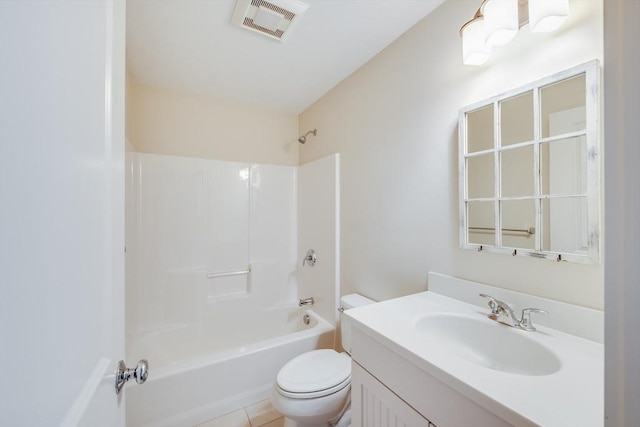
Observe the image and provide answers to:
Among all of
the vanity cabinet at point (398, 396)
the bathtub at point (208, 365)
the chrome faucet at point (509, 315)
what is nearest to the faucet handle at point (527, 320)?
the chrome faucet at point (509, 315)

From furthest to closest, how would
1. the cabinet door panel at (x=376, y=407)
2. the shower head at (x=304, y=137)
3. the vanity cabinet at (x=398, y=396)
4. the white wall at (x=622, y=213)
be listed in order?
the shower head at (x=304, y=137), the cabinet door panel at (x=376, y=407), the vanity cabinet at (x=398, y=396), the white wall at (x=622, y=213)

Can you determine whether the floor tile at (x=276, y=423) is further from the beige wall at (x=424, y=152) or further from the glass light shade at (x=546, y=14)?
the glass light shade at (x=546, y=14)

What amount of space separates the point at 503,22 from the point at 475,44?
0.39 feet

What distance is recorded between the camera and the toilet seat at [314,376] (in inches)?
49.4

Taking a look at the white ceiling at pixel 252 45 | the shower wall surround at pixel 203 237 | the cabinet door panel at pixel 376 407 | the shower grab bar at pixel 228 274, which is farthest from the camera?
the shower grab bar at pixel 228 274

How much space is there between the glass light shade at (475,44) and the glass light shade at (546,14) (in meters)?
0.15

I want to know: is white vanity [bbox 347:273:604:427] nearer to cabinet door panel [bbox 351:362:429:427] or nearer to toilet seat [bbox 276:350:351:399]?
cabinet door panel [bbox 351:362:429:427]

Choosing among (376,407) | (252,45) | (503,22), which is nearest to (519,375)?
(376,407)

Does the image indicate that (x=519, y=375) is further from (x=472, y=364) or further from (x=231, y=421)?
(x=231, y=421)

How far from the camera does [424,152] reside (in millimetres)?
1385

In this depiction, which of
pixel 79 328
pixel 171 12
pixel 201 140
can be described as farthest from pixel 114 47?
pixel 201 140

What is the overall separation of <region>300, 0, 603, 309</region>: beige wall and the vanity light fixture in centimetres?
7

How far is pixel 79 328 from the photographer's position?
0.43 m

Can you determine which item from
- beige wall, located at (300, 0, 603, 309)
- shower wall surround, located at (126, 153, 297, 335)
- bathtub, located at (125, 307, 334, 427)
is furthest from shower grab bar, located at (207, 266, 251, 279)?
beige wall, located at (300, 0, 603, 309)
